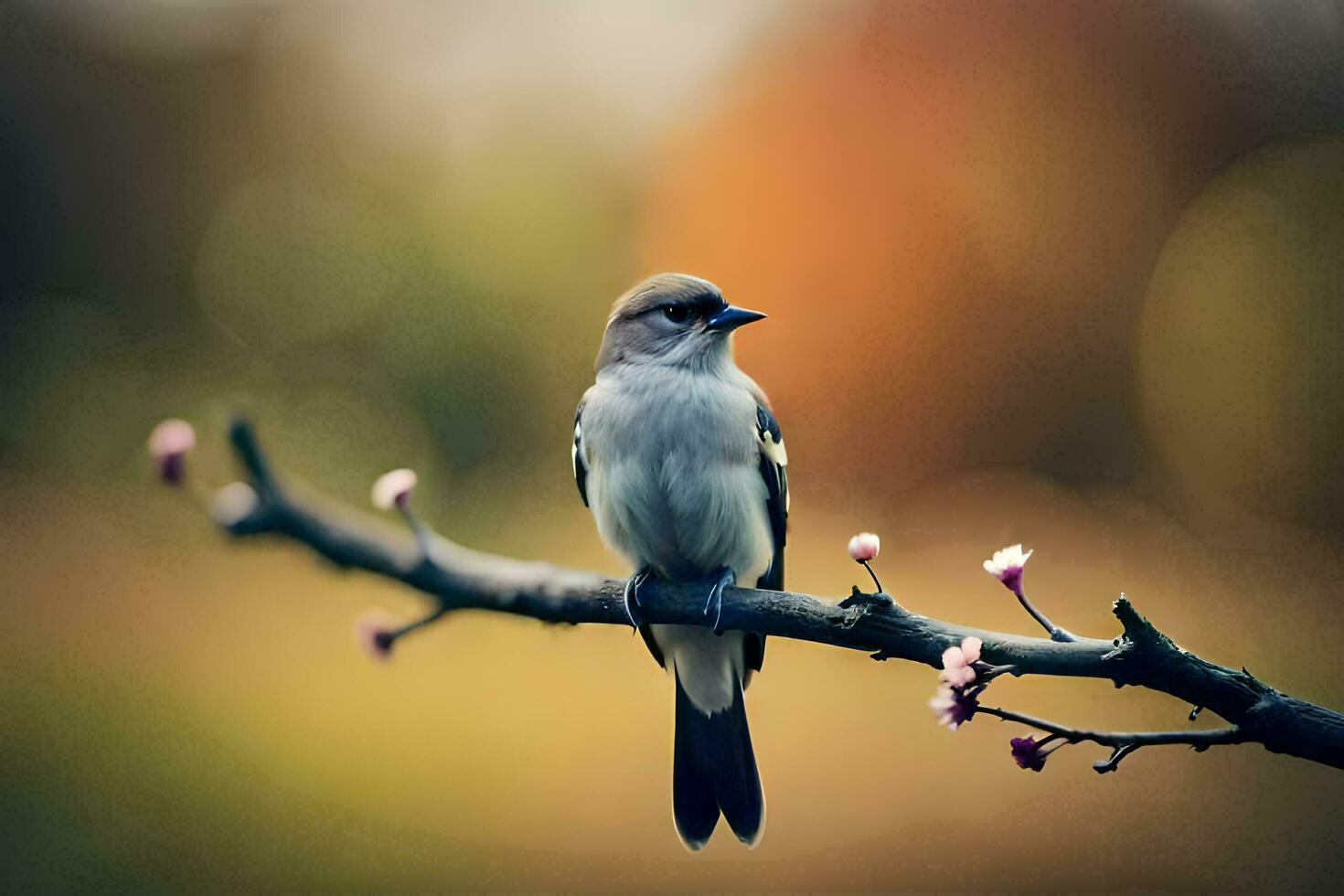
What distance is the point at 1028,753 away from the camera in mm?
682

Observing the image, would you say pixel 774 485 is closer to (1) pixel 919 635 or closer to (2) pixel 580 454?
(2) pixel 580 454

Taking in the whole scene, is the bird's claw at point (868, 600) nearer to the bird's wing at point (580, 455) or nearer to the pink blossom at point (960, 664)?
the pink blossom at point (960, 664)

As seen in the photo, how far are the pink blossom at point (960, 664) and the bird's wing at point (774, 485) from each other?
547 millimetres

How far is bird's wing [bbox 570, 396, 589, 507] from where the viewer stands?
1.30 meters

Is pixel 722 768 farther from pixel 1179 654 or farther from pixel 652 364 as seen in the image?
pixel 1179 654

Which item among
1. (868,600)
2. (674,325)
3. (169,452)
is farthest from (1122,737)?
(674,325)

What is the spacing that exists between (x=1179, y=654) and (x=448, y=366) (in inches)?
60.1

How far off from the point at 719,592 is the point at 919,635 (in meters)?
0.28

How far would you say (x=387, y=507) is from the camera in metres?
0.78

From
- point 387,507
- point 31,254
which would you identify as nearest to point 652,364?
point 387,507

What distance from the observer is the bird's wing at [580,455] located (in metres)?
1.30

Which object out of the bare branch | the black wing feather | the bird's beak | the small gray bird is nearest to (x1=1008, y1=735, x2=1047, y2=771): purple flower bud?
the bare branch

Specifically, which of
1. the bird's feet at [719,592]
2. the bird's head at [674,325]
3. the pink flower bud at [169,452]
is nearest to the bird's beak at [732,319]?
the bird's head at [674,325]

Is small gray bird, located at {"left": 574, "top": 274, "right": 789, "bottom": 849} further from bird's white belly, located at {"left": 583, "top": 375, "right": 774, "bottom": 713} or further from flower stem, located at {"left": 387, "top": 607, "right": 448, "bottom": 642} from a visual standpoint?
flower stem, located at {"left": 387, "top": 607, "right": 448, "bottom": 642}
